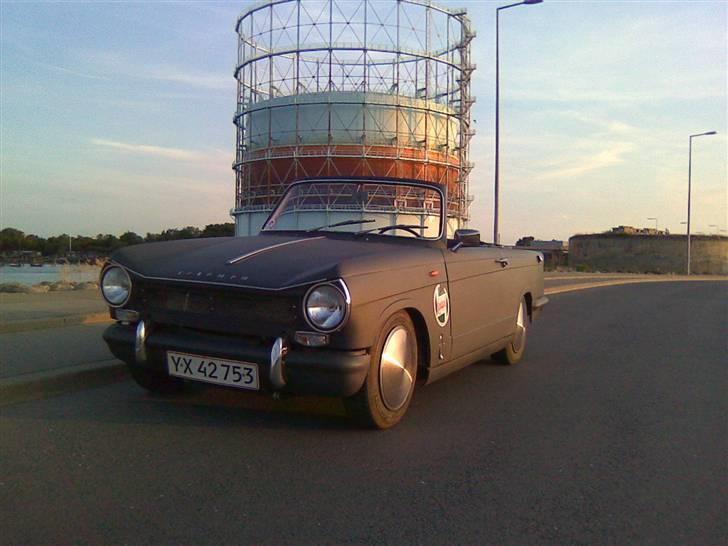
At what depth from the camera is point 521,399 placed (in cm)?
528

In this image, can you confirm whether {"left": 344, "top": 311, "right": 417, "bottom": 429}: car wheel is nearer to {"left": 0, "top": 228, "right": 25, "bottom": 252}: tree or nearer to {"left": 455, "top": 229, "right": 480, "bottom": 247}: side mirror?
{"left": 455, "top": 229, "right": 480, "bottom": 247}: side mirror

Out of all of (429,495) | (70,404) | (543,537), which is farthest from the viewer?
(70,404)

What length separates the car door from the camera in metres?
4.77

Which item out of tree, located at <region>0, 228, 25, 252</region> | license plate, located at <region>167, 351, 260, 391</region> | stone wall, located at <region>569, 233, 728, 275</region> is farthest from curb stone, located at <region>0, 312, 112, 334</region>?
stone wall, located at <region>569, 233, 728, 275</region>

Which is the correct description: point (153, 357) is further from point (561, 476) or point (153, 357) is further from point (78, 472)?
point (561, 476)

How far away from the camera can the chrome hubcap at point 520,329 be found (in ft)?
21.3

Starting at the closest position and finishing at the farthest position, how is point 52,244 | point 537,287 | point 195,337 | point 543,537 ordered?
point 543,537 → point 195,337 → point 537,287 → point 52,244

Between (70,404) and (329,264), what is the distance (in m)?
2.31

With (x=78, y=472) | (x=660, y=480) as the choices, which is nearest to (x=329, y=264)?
(x=78, y=472)

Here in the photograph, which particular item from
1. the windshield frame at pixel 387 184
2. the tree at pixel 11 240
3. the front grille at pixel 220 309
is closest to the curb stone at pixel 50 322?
the windshield frame at pixel 387 184

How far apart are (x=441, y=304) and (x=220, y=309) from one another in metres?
1.58

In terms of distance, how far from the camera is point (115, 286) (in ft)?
13.9

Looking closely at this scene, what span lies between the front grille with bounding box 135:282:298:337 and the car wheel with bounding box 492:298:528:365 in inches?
133

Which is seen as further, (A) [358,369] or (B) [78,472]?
(A) [358,369]
